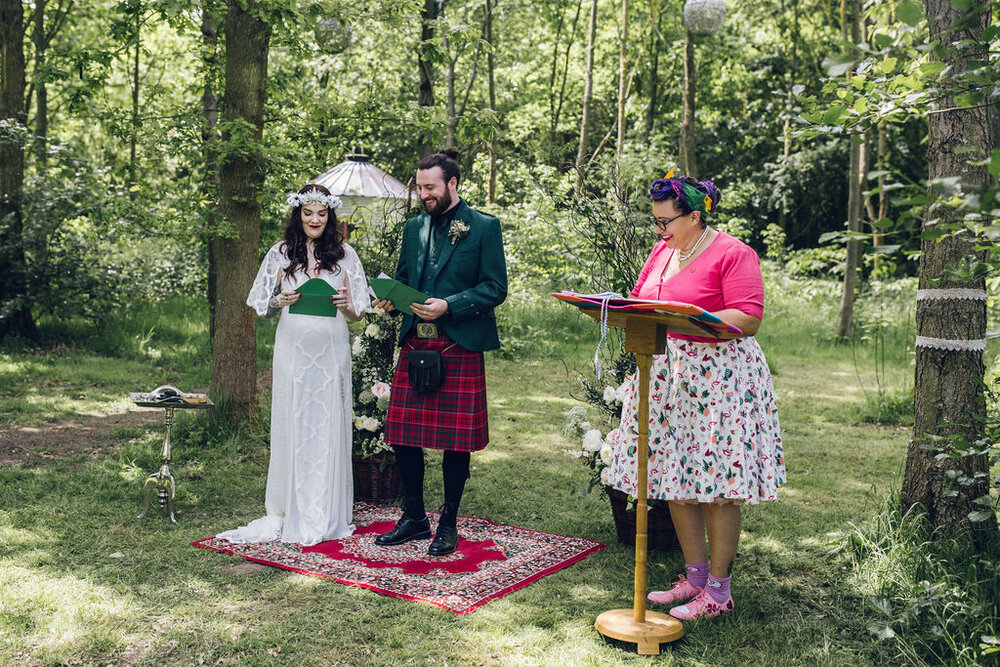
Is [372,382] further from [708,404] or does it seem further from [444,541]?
[708,404]

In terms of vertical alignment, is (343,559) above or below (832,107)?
below

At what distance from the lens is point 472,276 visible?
15.5ft

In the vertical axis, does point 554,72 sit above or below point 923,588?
above

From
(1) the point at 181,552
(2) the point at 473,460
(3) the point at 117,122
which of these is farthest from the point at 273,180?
(1) the point at 181,552

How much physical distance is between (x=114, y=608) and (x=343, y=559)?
115cm

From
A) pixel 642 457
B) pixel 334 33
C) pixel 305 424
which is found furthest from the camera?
pixel 334 33

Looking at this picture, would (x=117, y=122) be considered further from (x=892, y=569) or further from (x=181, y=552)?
(x=892, y=569)

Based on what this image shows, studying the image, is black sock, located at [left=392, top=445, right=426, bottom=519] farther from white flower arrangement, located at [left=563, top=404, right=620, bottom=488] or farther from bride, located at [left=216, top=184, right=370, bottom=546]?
white flower arrangement, located at [left=563, top=404, right=620, bottom=488]

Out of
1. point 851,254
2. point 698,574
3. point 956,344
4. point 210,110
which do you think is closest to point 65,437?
point 210,110

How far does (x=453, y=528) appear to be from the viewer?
4816mm

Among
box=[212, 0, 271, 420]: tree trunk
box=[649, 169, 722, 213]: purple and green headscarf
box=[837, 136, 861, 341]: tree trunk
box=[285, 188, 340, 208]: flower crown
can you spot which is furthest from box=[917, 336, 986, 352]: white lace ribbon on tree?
box=[837, 136, 861, 341]: tree trunk

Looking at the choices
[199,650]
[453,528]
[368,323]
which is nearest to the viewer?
[199,650]

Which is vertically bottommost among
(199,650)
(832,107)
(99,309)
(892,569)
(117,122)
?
(199,650)

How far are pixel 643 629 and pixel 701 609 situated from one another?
15.4 inches
